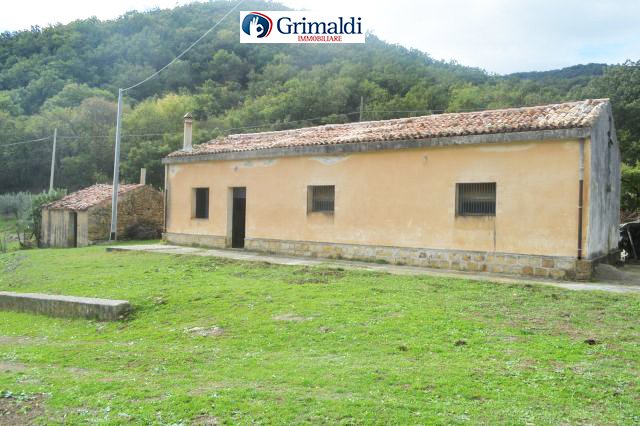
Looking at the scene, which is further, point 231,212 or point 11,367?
point 231,212

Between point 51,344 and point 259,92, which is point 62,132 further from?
point 51,344

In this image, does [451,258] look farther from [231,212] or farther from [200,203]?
[200,203]

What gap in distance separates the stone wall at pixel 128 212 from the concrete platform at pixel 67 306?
40.7 feet

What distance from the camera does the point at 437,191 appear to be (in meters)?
13.4

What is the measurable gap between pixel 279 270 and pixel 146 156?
26110 millimetres

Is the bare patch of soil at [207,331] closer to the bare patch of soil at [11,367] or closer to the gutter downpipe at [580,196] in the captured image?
the bare patch of soil at [11,367]

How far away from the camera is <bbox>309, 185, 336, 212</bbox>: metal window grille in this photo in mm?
15711

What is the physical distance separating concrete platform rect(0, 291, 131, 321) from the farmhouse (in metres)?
6.93

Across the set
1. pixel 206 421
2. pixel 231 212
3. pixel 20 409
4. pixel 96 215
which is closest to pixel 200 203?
pixel 231 212

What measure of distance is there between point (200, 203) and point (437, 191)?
9207mm

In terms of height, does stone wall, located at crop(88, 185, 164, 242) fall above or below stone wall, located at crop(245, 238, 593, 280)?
above

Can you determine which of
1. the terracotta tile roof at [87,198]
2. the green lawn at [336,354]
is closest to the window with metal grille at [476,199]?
the green lawn at [336,354]

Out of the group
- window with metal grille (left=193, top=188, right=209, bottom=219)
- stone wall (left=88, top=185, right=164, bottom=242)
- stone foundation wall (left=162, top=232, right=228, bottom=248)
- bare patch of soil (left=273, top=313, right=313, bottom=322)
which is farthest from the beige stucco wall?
stone wall (left=88, top=185, right=164, bottom=242)

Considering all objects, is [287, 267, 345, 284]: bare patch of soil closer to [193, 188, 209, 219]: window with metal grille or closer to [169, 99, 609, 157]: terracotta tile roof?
[169, 99, 609, 157]: terracotta tile roof
